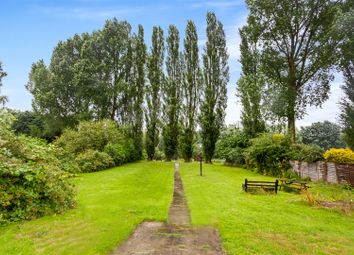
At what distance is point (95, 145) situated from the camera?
31125mm

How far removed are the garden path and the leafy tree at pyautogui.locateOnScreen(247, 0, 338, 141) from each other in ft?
67.0

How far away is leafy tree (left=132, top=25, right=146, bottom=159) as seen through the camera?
39031mm

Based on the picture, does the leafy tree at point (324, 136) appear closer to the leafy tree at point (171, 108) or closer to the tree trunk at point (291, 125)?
the leafy tree at point (171, 108)

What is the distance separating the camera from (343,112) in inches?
1155

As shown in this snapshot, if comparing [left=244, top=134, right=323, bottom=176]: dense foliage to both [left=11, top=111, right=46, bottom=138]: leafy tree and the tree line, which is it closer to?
the tree line

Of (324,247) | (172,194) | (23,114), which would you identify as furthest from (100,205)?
(23,114)

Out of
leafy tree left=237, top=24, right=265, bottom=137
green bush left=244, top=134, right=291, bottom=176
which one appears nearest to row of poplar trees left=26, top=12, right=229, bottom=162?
leafy tree left=237, top=24, right=265, bottom=137

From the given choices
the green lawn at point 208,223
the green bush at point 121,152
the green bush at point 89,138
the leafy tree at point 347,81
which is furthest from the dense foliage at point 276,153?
the green bush at point 89,138

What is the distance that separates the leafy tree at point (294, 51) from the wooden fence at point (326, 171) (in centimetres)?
444

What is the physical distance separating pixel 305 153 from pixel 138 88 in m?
23.6

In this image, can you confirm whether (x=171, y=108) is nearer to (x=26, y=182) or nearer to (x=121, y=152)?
(x=121, y=152)

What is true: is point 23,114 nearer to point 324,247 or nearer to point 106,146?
point 106,146

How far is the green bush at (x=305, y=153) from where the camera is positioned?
2175 cm

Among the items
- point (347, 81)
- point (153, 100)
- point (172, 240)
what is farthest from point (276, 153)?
point (172, 240)
